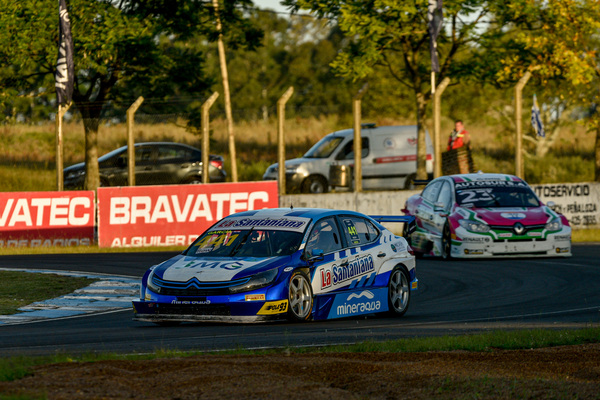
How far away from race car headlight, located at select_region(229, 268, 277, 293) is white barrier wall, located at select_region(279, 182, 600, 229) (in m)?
13.3

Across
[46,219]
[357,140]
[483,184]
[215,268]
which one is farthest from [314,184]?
[215,268]

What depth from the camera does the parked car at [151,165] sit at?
29500 mm

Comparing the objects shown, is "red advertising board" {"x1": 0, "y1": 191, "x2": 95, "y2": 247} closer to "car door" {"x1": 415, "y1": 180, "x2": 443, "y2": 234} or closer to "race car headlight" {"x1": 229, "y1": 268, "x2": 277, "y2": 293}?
"car door" {"x1": 415, "y1": 180, "x2": 443, "y2": 234}

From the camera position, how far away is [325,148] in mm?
30422

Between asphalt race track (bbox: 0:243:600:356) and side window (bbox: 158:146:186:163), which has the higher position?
side window (bbox: 158:146:186:163)

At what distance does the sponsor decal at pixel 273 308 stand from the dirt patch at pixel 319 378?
2.35m

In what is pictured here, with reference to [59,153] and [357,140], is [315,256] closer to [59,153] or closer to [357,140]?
[357,140]

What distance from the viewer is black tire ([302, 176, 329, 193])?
29.8 meters

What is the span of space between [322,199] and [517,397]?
59.5 feet

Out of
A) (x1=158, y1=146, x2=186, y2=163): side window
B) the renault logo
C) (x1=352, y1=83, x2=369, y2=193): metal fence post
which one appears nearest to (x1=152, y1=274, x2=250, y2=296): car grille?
the renault logo

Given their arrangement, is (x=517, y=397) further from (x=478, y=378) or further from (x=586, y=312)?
(x=586, y=312)

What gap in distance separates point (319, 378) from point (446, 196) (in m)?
13.3

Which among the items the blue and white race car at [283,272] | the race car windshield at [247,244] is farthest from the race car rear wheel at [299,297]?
the race car windshield at [247,244]

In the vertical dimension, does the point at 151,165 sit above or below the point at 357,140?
below
